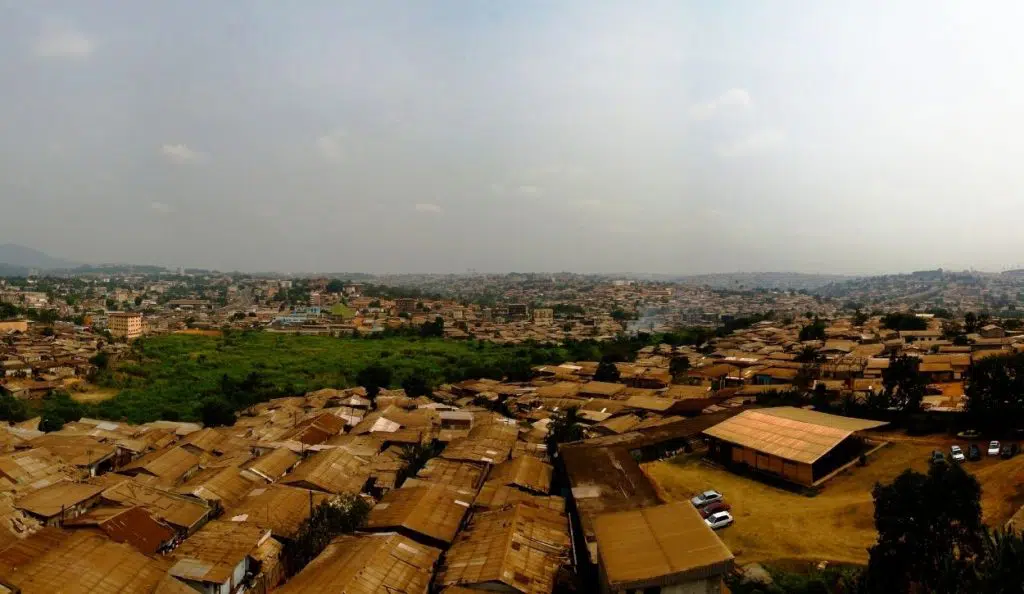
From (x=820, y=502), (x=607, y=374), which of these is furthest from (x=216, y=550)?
(x=607, y=374)

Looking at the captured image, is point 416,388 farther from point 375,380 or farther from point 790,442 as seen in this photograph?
point 790,442

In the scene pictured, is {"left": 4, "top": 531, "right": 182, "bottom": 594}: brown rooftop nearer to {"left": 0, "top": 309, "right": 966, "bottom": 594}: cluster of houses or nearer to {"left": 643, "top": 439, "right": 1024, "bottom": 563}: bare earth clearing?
{"left": 0, "top": 309, "right": 966, "bottom": 594}: cluster of houses

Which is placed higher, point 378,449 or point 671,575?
point 671,575

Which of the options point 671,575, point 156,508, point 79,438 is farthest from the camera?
point 79,438

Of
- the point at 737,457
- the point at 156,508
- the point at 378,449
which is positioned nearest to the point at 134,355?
the point at 378,449

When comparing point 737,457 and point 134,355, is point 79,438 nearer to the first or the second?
point 737,457

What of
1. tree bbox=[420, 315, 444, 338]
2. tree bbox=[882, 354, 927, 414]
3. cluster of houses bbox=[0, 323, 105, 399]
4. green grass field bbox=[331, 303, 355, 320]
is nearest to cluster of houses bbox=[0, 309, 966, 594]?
tree bbox=[882, 354, 927, 414]
